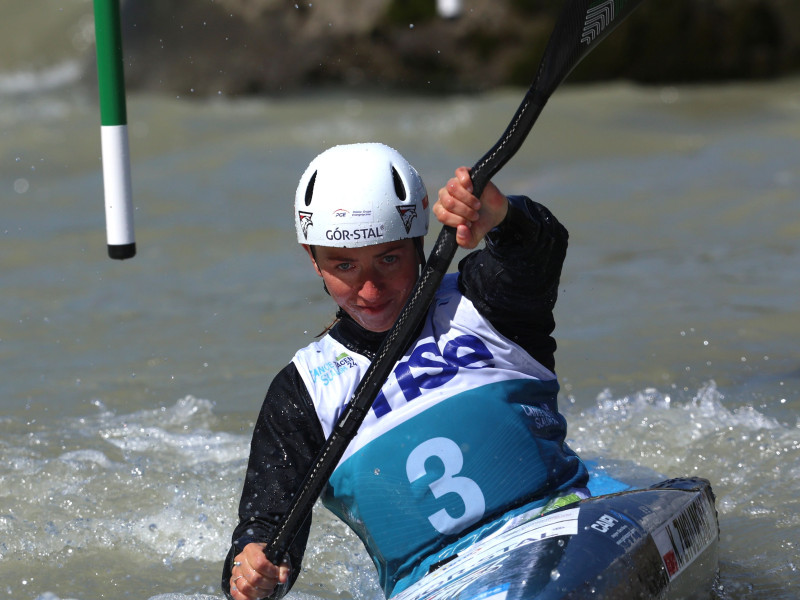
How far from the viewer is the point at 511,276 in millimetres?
2842

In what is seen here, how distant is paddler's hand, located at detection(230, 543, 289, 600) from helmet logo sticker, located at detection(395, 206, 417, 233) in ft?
2.92

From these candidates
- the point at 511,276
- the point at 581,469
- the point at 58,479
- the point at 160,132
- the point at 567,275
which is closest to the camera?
the point at 511,276

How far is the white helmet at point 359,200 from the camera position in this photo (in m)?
2.90

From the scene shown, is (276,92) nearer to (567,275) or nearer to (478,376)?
(567,275)

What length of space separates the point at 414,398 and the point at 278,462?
0.40m

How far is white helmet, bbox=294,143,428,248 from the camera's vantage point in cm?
290

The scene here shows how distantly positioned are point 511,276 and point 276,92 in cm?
1047

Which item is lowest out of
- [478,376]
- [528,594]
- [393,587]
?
[393,587]

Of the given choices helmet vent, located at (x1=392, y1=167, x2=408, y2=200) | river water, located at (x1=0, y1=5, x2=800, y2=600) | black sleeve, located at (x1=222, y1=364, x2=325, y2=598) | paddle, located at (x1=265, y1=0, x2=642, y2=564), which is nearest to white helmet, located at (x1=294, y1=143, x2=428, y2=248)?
helmet vent, located at (x1=392, y1=167, x2=408, y2=200)

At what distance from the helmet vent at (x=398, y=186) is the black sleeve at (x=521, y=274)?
0.78 feet

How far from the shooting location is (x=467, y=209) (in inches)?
105

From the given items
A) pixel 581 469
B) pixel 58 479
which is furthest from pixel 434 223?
→ pixel 581 469

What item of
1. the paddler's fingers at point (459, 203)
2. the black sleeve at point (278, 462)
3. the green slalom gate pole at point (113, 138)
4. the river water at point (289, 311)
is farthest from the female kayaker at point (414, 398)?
the green slalom gate pole at point (113, 138)

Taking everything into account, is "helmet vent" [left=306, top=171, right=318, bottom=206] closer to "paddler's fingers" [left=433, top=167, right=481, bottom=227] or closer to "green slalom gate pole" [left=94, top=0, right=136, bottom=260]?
"paddler's fingers" [left=433, top=167, right=481, bottom=227]
